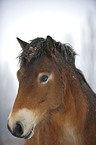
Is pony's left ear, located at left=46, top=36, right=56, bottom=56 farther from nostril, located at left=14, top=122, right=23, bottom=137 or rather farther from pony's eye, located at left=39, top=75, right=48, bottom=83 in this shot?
nostril, located at left=14, top=122, right=23, bottom=137

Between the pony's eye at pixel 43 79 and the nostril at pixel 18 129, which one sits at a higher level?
the pony's eye at pixel 43 79

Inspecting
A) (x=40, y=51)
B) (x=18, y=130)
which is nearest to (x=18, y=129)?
(x=18, y=130)

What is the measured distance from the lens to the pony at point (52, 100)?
1431mm

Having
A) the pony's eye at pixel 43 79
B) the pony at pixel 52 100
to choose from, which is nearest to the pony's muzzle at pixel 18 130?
the pony at pixel 52 100

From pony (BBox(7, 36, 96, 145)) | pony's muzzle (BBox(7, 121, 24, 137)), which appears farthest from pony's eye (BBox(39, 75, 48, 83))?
pony's muzzle (BBox(7, 121, 24, 137))

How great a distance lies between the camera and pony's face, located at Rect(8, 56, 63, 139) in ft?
4.43

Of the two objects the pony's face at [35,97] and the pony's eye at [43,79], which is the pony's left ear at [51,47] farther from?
the pony's eye at [43,79]

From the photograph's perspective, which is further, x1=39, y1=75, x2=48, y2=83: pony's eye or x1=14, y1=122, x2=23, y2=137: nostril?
x1=39, y1=75, x2=48, y2=83: pony's eye

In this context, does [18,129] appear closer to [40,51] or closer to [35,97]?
[35,97]

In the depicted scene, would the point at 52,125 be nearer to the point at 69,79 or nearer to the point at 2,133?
the point at 69,79

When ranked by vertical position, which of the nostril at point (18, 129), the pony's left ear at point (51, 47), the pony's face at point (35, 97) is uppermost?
the pony's left ear at point (51, 47)

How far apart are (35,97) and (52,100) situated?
23 centimetres

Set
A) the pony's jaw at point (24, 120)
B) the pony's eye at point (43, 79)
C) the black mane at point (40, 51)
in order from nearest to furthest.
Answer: the pony's jaw at point (24, 120) → the pony's eye at point (43, 79) → the black mane at point (40, 51)

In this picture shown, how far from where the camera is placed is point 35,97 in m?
1.47
